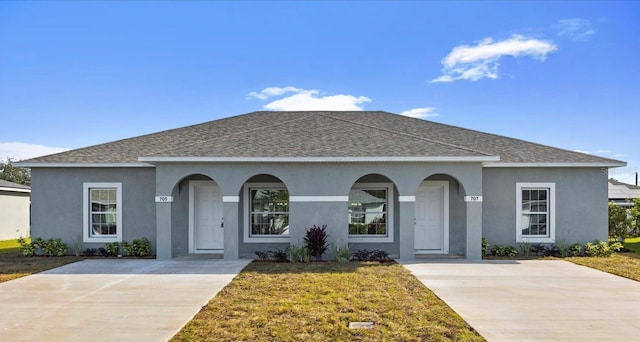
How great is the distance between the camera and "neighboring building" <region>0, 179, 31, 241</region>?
72.5ft

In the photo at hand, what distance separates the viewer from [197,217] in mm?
14406

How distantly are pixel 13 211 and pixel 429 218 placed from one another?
73.0 ft

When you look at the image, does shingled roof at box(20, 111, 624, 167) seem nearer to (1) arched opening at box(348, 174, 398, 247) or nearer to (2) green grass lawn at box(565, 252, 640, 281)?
(1) arched opening at box(348, 174, 398, 247)

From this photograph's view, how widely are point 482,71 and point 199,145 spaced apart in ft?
44.2

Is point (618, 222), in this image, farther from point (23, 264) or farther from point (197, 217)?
point (23, 264)

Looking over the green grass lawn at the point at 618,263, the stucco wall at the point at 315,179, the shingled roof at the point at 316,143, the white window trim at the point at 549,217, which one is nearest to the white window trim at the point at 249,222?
the stucco wall at the point at 315,179

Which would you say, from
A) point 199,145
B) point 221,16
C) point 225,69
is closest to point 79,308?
point 199,145

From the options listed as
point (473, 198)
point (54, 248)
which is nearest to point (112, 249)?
point (54, 248)

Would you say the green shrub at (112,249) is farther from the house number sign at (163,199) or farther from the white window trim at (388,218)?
the white window trim at (388,218)

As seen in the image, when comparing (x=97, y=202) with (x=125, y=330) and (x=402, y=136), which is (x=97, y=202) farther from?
(x=402, y=136)

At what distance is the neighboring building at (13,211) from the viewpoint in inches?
870

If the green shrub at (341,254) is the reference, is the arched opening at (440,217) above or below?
above

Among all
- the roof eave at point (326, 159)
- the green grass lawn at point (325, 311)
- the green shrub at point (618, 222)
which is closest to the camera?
the green grass lawn at point (325, 311)

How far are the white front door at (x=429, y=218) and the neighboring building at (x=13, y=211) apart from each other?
21298 mm
